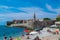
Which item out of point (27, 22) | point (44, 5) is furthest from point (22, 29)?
point (44, 5)

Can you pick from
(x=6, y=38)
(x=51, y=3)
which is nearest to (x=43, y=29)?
(x=51, y=3)

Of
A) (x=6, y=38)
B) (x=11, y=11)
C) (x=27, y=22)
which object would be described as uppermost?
(x=11, y=11)

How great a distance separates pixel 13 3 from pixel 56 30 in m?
1.11

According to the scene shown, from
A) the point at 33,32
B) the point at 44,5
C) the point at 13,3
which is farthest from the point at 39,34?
the point at 13,3

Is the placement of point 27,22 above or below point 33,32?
above

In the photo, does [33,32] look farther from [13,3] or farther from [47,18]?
[13,3]

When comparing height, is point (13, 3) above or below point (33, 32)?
above

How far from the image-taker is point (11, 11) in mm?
3514

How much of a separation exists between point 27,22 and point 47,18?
17.7 inches

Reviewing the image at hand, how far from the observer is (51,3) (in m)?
3.65

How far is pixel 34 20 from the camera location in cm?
361

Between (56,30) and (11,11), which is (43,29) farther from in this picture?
(11,11)

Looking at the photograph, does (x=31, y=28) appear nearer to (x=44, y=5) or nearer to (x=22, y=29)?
(x=22, y=29)

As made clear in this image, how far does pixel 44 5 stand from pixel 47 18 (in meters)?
0.29
